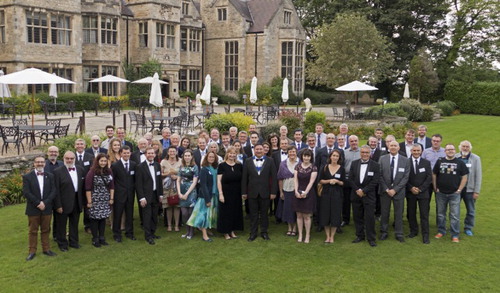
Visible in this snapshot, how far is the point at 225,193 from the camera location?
8.80m

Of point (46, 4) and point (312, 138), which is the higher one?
point (46, 4)

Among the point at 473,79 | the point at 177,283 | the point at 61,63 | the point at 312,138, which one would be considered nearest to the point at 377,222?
the point at 312,138

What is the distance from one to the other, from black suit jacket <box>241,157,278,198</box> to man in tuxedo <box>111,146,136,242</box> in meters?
2.03

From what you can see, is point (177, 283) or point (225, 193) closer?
point (177, 283)

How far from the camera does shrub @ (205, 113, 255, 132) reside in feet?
57.1

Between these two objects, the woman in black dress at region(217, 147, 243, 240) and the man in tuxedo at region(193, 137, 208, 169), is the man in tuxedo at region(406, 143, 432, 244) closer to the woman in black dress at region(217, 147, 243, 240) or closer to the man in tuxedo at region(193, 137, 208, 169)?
the woman in black dress at region(217, 147, 243, 240)

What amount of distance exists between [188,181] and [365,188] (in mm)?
3238

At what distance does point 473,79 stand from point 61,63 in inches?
1302

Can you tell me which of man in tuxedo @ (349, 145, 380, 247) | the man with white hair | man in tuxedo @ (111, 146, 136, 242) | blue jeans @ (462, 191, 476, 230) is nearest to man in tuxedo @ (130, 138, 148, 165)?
man in tuxedo @ (111, 146, 136, 242)

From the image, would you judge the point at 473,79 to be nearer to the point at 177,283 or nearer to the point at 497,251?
the point at 497,251

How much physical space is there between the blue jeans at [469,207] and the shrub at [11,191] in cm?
1004

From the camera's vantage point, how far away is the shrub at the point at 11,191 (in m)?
11.6

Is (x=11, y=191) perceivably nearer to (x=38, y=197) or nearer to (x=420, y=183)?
(x=38, y=197)

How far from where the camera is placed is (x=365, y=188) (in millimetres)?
8625
